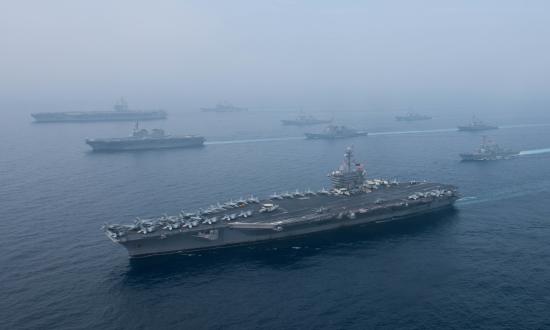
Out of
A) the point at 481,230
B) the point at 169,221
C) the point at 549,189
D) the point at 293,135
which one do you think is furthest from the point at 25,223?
the point at 293,135

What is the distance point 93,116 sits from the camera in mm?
183750

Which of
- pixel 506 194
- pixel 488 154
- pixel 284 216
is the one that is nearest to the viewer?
pixel 284 216

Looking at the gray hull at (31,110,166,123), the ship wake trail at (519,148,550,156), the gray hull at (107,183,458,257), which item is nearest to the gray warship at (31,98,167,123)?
the gray hull at (31,110,166,123)

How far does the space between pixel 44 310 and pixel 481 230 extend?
49.8 meters

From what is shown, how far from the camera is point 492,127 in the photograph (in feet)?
519

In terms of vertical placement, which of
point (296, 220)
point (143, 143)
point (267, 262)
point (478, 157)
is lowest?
point (267, 262)

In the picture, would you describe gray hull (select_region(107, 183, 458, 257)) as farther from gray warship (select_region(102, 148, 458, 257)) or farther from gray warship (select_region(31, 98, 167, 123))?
gray warship (select_region(31, 98, 167, 123))

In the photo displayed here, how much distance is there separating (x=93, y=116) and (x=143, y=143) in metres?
75.1

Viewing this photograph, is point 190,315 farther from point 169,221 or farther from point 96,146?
point 96,146

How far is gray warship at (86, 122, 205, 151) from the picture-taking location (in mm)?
116125

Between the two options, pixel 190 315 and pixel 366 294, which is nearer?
pixel 190 315

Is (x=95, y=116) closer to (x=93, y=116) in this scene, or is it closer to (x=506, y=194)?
(x=93, y=116)

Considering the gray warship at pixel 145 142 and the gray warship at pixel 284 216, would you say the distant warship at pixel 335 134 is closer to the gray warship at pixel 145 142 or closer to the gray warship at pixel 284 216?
the gray warship at pixel 145 142

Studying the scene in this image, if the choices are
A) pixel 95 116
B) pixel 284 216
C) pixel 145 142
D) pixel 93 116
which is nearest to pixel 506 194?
pixel 284 216
